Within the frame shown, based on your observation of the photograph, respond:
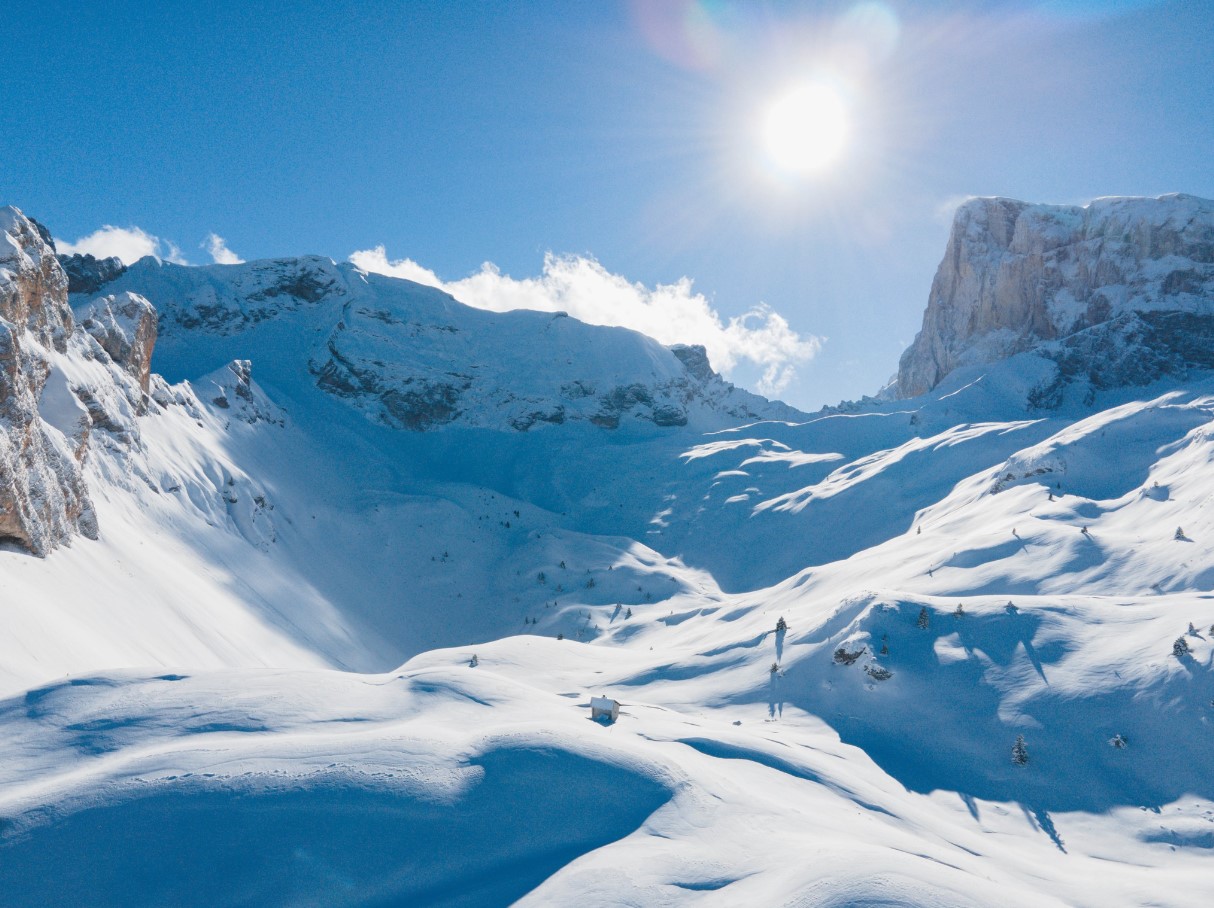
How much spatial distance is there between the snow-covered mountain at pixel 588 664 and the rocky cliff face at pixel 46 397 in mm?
193

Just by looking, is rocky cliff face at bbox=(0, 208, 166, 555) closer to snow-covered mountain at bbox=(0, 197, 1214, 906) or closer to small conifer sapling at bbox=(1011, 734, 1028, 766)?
snow-covered mountain at bbox=(0, 197, 1214, 906)

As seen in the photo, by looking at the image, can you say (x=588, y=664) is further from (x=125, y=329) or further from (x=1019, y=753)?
(x=125, y=329)

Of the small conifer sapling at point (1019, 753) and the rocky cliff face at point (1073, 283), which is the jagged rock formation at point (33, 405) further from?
the rocky cliff face at point (1073, 283)

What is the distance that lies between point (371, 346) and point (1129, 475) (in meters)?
78.9

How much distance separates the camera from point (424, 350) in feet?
302

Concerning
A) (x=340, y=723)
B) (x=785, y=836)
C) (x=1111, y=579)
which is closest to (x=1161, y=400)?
(x=1111, y=579)

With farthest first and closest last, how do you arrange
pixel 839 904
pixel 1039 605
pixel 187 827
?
pixel 1039 605, pixel 187 827, pixel 839 904

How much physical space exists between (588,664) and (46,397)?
86.0 feet

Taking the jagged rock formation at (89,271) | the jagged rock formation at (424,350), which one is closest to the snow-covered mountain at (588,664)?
the jagged rock formation at (424,350)

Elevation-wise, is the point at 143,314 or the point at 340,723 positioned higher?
the point at 143,314

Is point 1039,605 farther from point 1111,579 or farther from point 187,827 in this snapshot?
point 187,827

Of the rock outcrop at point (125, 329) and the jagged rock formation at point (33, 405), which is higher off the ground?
the rock outcrop at point (125, 329)

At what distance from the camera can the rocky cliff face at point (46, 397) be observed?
2333 centimetres

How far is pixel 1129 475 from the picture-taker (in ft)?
116
